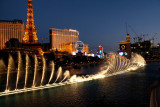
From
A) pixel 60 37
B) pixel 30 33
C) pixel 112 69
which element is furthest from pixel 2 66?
pixel 60 37

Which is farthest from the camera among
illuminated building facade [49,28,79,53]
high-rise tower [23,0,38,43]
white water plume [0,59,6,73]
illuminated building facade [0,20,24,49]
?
illuminated building facade [49,28,79,53]

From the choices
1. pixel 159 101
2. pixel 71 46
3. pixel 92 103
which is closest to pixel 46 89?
pixel 92 103

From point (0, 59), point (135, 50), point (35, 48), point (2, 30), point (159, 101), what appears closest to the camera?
point (159, 101)

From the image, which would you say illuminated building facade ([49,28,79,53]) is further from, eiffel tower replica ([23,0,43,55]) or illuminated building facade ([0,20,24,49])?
eiffel tower replica ([23,0,43,55])

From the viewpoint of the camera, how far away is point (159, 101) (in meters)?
2.65

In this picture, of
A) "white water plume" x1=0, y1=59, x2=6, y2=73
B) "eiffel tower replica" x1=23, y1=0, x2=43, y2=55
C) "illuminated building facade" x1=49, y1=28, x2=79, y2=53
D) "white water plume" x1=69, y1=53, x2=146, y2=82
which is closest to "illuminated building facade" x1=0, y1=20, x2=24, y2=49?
"illuminated building facade" x1=49, y1=28, x2=79, y2=53

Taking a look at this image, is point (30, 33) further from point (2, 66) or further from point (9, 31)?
point (2, 66)

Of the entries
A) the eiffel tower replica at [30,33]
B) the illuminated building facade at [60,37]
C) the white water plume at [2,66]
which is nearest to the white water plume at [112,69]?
the white water plume at [2,66]

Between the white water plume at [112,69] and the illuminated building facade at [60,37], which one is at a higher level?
the illuminated building facade at [60,37]

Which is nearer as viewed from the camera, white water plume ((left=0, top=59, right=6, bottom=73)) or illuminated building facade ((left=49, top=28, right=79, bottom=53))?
white water plume ((left=0, top=59, right=6, bottom=73))

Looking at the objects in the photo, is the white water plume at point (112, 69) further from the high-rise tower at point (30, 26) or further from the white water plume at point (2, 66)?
the high-rise tower at point (30, 26)

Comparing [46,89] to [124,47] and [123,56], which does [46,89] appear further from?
[124,47]

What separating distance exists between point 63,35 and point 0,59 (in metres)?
104

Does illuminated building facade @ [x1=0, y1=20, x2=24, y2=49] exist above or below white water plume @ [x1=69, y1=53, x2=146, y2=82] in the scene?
above
